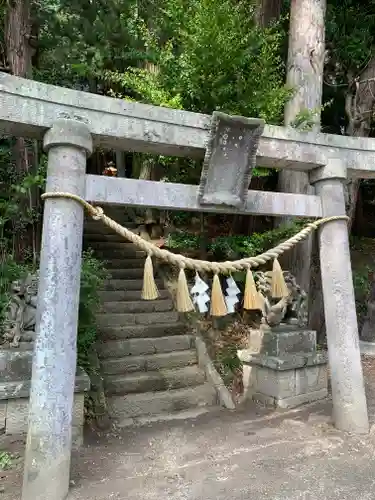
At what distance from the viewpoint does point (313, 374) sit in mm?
5379

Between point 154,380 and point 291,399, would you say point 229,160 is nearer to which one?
point 154,380

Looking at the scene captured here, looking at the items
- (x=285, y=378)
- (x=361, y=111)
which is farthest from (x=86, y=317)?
(x=361, y=111)

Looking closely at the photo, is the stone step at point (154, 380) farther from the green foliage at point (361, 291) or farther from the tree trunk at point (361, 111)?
the green foliage at point (361, 291)

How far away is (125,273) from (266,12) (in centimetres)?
577

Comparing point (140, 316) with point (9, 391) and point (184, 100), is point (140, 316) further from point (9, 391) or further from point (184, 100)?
point (184, 100)

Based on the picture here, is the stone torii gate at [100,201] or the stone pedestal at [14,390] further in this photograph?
the stone pedestal at [14,390]

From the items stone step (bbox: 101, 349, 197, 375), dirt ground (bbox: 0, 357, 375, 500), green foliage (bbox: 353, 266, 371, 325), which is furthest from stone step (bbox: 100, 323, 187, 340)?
green foliage (bbox: 353, 266, 371, 325)

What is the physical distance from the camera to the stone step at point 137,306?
6457 millimetres

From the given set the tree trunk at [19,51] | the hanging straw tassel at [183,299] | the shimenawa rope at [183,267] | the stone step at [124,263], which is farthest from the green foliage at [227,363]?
the tree trunk at [19,51]

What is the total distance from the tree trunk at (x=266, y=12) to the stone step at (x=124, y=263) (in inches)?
202

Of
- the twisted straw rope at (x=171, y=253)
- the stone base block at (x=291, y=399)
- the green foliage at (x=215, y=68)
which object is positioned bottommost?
the stone base block at (x=291, y=399)

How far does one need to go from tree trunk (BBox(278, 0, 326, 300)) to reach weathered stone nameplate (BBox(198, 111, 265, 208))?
9.60 feet

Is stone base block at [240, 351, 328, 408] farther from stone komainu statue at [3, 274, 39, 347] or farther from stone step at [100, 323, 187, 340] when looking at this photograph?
stone komainu statue at [3, 274, 39, 347]

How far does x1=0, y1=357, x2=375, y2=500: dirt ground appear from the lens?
9.79 ft
